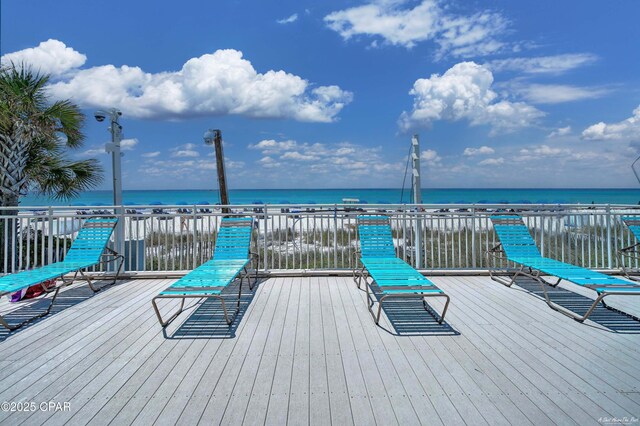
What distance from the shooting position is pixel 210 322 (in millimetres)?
3682

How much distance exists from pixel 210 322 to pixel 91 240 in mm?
2932

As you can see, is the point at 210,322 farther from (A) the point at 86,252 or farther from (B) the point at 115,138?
(B) the point at 115,138

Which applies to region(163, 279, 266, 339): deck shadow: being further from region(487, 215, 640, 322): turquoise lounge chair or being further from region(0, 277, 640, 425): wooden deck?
region(487, 215, 640, 322): turquoise lounge chair

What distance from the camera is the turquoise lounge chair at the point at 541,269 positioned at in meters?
3.67

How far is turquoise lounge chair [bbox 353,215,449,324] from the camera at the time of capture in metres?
3.59

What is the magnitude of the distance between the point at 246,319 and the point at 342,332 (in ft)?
3.54

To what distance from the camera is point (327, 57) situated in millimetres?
19766

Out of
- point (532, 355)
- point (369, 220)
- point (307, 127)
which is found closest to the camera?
point (532, 355)

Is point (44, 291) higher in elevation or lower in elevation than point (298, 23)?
lower

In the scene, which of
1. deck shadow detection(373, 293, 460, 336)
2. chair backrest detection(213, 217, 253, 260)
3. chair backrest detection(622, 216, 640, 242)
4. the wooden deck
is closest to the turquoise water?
chair backrest detection(622, 216, 640, 242)

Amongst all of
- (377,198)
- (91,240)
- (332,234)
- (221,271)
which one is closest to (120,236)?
(91,240)

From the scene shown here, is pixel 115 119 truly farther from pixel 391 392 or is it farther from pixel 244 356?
pixel 391 392

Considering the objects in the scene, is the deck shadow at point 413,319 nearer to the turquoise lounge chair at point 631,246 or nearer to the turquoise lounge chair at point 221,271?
the turquoise lounge chair at point 221,271

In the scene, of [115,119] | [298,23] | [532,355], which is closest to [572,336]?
[532,355]
